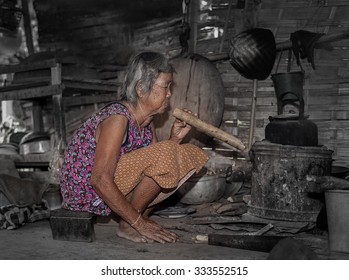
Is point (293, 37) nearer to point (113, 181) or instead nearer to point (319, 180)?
point (319, 180)

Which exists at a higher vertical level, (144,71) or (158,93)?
(144,71)

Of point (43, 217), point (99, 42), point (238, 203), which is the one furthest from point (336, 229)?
point (99, 42)

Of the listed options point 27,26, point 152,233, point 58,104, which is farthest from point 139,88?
point 27,26

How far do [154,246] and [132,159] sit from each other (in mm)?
629

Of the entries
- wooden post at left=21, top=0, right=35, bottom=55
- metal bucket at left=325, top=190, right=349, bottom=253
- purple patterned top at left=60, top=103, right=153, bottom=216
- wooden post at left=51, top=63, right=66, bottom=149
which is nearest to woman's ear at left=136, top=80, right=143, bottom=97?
purple patterned top at left=60, top=103, right=153, bottom=216

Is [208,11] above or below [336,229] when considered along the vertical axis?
above

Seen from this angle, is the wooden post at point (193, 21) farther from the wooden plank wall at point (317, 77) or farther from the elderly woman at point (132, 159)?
the elderly woman at point (132, 159)

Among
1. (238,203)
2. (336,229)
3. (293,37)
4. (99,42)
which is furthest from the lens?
(99,42)

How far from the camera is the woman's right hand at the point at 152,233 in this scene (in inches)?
112

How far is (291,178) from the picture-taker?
11.8 feet

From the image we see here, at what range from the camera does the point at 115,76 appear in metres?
6.46

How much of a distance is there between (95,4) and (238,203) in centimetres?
464

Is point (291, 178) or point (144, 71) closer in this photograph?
point (144, 71)

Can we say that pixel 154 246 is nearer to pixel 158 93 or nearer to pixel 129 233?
pixel 129 233
